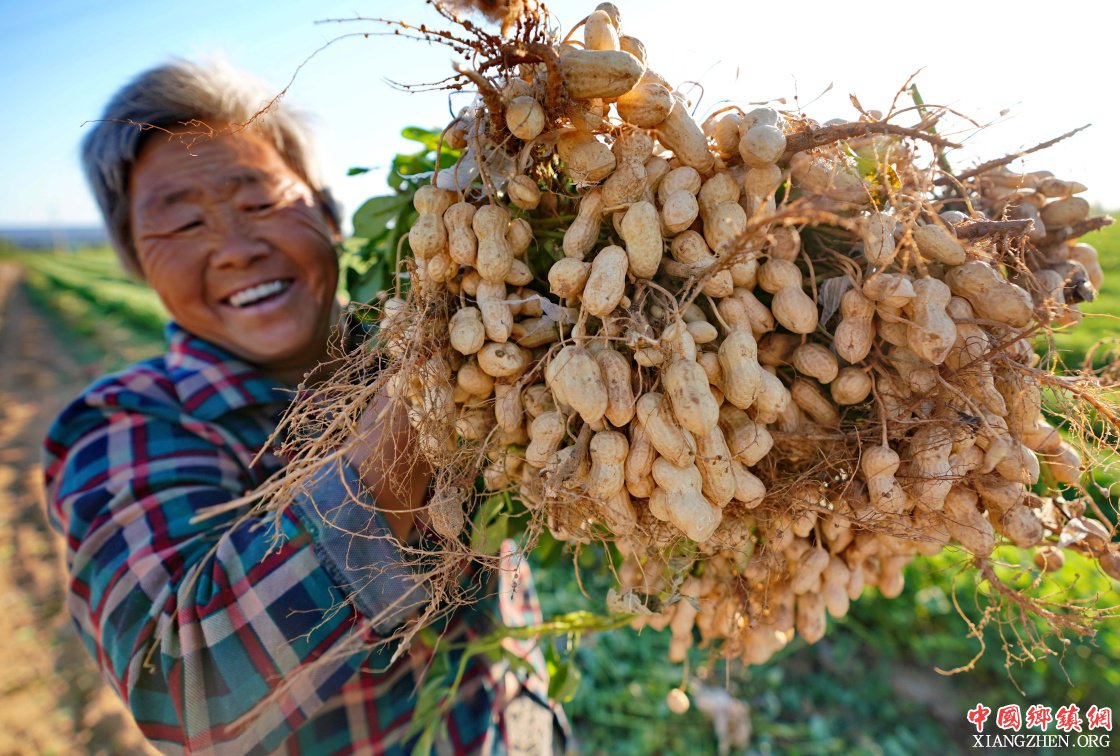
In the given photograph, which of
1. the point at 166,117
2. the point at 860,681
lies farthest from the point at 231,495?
the point at 860,681

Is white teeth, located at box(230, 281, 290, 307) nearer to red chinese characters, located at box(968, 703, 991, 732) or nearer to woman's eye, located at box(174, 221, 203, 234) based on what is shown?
woman's eye, located at box(174, 221, 203, 234)

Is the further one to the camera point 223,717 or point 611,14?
point 223,717

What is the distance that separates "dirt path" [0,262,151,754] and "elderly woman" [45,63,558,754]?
2435 millimetres

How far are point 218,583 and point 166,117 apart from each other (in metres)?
1.02

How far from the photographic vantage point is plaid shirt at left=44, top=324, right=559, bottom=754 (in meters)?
0.98

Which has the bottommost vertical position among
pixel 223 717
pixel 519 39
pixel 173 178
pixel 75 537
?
pixel 223 717

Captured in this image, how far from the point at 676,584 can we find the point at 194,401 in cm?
107

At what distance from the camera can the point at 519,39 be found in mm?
728

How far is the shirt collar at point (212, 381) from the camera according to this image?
1363 millimetres

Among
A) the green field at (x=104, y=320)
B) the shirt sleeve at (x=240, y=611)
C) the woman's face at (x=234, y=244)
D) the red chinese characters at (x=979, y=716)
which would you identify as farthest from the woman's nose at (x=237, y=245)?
the green field at (x=104, y=320)

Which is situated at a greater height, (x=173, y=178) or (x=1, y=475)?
(x=173, y=178)

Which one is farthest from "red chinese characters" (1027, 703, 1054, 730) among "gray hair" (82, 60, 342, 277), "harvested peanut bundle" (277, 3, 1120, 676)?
"gray hair" (82, 60, 342, 277)

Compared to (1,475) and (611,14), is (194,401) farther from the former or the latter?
(1,475)

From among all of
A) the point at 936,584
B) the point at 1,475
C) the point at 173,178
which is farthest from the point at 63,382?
the point at 936,584
